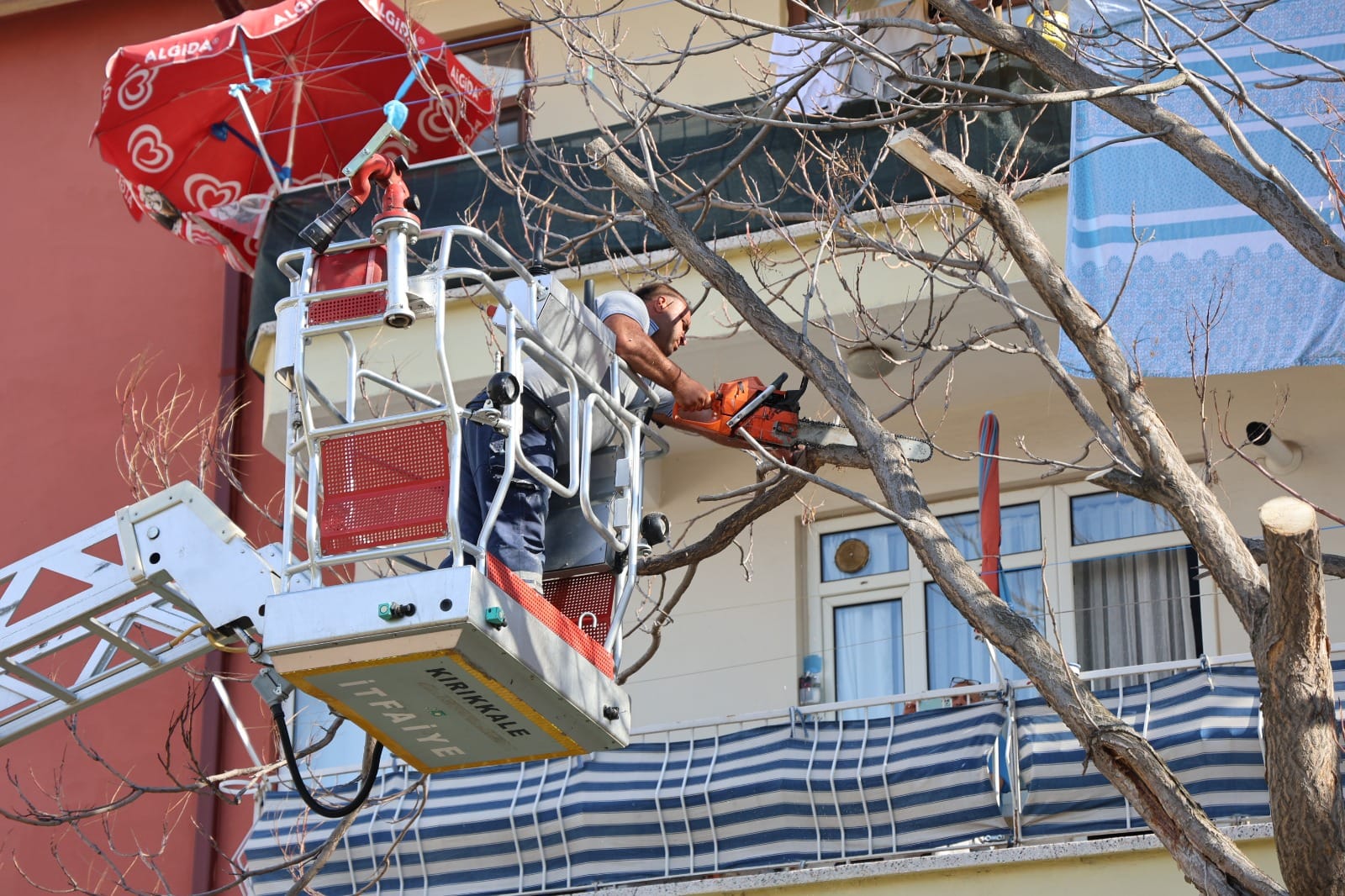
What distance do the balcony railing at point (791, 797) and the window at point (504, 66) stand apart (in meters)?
4.93

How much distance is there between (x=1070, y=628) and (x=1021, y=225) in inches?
179

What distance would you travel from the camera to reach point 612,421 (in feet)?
24.8

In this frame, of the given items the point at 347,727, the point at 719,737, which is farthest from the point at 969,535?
the point at 347,727

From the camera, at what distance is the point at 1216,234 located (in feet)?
34.0

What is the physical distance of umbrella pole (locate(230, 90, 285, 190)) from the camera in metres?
13.1

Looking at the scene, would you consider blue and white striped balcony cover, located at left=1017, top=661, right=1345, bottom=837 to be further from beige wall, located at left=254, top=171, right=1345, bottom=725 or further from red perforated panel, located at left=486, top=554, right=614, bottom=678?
red perforated panel, located at left=486, top=554, right=614, bottom=678

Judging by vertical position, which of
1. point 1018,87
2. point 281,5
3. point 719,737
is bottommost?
point 719,737

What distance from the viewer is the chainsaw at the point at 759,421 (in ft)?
27.0

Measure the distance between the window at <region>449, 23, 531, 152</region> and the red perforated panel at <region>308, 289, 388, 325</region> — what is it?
7.60m

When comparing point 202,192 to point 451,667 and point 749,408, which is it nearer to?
point 749,408

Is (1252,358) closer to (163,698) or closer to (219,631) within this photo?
(219,631)

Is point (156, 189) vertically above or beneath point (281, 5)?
beneath

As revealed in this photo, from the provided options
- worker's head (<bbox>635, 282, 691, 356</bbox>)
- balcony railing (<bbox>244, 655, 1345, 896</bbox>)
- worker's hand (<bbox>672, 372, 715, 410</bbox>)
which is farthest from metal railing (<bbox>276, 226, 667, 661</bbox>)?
balcony railing (<bbox>244, 655, 1345, 896</bbox>)

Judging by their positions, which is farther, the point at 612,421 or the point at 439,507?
the point at 612,421
